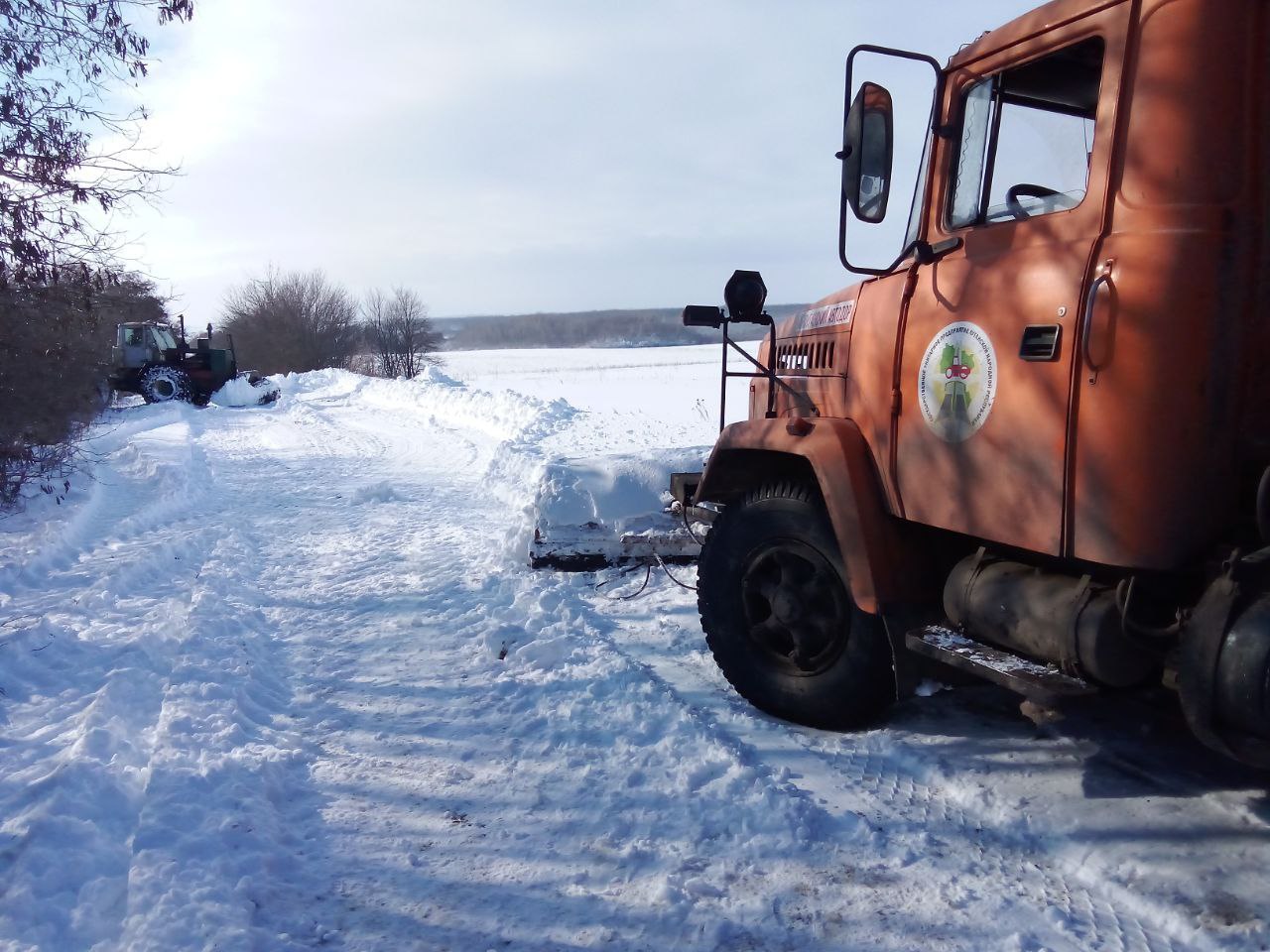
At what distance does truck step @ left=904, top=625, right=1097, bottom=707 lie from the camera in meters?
2.57

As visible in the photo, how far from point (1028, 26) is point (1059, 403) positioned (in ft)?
4.44

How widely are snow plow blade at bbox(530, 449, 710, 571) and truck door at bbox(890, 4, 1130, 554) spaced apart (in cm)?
204

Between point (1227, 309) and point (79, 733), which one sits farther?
point (79, 733)

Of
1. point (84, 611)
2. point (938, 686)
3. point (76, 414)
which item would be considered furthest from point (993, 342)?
point (76, 414)

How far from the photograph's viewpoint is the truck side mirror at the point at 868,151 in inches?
118

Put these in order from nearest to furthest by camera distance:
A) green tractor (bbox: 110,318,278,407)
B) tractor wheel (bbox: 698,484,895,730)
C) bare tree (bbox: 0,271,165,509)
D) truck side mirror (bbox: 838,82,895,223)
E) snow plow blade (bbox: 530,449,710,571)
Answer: truck side mirror (bbox: 838,82,895,223)
tractor wheel (bbox: 698,484,895,730)
snow plow blade (bbox: 530,449,710,571)
bare tree (bbox: 0,271,165,509)
green tractor (bbox: 110,318,278,407)

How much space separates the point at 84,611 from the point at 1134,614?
19.9ft

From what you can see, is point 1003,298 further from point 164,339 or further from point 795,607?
point 164,339

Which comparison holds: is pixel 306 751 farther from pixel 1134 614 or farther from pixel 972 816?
pixel 1134 614

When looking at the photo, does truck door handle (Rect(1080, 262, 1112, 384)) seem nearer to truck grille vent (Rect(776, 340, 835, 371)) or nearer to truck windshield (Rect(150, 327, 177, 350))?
truck grille vent (Rect(776, 340, 835, 371))

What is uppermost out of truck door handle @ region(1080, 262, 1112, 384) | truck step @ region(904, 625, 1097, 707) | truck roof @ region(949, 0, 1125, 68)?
truck roof @ region(949, 0, 1125, 68)

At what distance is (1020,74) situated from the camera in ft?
9.57

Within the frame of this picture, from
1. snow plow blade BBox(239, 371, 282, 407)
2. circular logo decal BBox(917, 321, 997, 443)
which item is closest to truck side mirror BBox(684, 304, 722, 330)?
circular logo decal BBox(917, 321, 997, 443)

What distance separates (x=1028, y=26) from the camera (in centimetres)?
283
